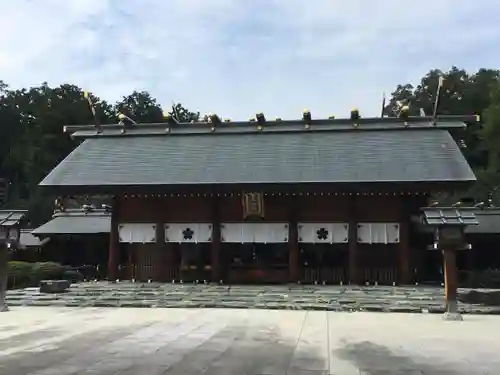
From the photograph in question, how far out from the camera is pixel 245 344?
27.7 feet

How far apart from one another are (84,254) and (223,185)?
1046cm

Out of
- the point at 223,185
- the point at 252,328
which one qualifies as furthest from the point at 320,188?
the point at 252,328

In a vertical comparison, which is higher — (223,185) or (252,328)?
(223,185)

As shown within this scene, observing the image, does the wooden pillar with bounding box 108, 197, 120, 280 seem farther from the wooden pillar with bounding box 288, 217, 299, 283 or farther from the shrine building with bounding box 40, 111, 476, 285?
the wooden pillar with bounding box 288, 217, 299, 283

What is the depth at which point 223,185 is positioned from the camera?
18062mm

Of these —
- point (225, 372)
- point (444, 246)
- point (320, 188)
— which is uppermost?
point (320, 188)

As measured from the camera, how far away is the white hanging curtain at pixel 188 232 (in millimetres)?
18844

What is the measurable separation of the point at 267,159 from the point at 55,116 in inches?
1328

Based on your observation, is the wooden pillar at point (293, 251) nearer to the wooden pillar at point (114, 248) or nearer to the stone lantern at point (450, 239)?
the wooden pillar at point (114, 248)

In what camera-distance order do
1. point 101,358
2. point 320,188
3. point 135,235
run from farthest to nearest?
point 135,235
point 320,188
point 101,358

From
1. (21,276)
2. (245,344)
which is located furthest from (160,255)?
(245,344)

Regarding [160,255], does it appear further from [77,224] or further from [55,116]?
[55,116]

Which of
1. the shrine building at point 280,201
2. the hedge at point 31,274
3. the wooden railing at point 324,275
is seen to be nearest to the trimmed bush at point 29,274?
the hedge at point 31,274

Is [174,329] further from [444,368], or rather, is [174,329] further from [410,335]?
[444,368]
